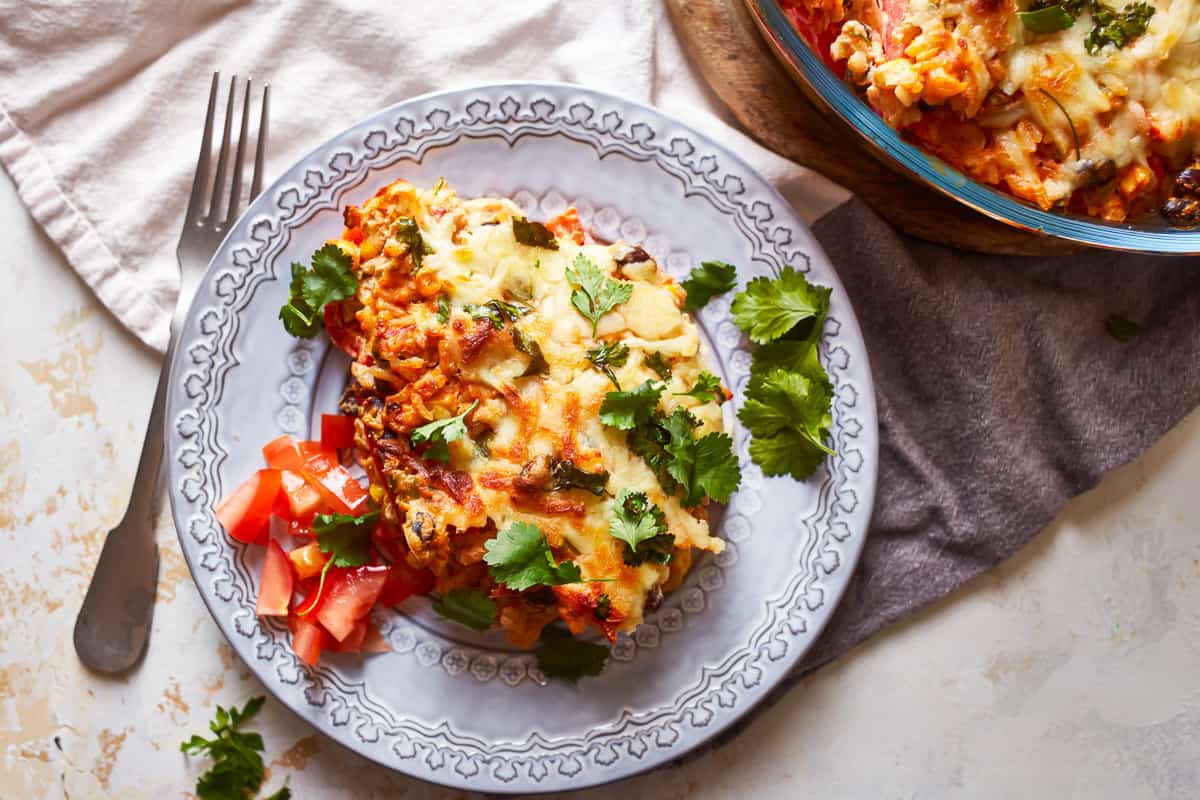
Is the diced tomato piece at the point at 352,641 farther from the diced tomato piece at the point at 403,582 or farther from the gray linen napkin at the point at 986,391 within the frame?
the gray linen napkin at the point at 986,391

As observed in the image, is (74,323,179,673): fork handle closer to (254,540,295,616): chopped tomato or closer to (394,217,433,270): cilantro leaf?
(254,540,295,616): chopped tomato

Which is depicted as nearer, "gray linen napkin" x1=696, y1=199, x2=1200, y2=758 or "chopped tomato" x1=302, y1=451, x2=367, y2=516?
"chopped tomato" x1=302, y1=451, x2=367, y2=516

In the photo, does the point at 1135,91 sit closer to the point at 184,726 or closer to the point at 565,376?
the point at 565,376

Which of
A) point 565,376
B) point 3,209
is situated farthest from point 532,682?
point 3,209

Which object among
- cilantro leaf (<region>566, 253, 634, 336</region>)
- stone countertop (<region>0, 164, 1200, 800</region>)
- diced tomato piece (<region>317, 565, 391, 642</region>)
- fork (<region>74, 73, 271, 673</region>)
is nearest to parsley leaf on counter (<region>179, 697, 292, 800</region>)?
stone countertop (<region>0, 164, 1200, 800</region>)

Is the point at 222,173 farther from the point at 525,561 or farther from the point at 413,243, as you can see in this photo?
the point at 525,561

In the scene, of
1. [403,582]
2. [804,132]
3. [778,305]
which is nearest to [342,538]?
[403,582]

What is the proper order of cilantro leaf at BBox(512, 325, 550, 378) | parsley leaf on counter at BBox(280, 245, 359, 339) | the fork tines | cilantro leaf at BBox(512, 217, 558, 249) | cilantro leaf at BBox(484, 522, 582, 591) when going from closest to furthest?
cilantro leaf at BBox(484, 522, 582, 591), cilantro leaf at BBox(512, 325, 550, 378), cilantro leaf at BBox(512, 217, 558, 249), parsley leaf on counter at BBox(280, 245, 359, 339), the fork tines
